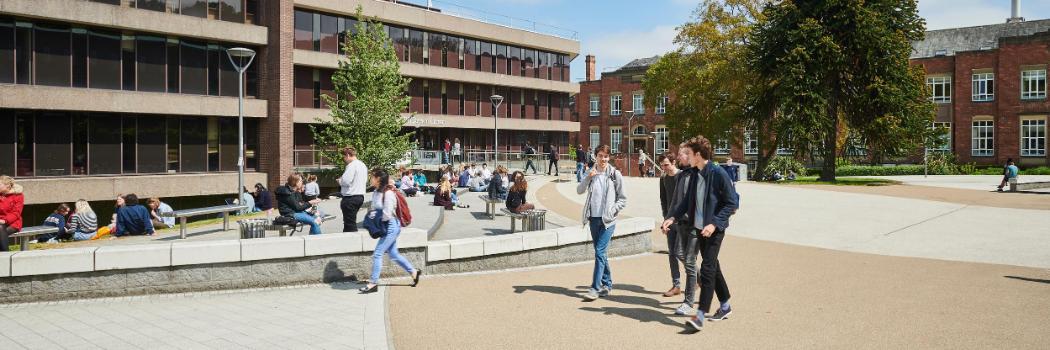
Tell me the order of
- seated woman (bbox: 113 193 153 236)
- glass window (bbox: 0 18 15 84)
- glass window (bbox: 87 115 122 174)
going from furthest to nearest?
glass window (bbox: 87 115 122 174) → glass window (bbox: 0 18 15 84) → seated woman (bbox: 113 193 153 236)

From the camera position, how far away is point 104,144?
93.4 feet

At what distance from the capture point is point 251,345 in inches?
252

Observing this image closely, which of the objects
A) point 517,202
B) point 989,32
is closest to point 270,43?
point 517,202

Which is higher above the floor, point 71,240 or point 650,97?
point 650,97

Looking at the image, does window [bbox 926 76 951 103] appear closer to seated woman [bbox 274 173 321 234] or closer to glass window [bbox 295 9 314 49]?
glass window [bbox 295 9 314 49]

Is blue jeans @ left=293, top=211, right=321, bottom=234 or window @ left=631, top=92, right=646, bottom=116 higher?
window @ left=631, top=92, right=646, bottom=116

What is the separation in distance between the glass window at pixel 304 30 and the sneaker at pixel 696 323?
34693 mm

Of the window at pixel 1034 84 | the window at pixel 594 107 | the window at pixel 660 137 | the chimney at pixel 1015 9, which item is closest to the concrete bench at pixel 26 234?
the window at pixel 1034 84

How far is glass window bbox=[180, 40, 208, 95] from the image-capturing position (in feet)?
99.4

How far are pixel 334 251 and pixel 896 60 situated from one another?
A: 3201 centimetres

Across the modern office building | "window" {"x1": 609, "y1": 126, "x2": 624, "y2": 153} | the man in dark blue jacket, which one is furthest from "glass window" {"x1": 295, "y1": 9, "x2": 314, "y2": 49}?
"window" {"x1": 609, "y1": 126, "x2": 624, "y2": 153}

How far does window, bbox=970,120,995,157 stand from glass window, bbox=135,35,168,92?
51369 mm

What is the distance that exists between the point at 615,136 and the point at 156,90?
148 feet

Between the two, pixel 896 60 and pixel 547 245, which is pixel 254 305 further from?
pixel 896 60
